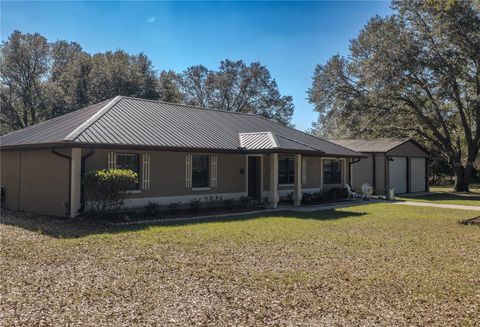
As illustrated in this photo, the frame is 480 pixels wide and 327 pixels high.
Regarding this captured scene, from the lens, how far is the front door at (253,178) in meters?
18.4

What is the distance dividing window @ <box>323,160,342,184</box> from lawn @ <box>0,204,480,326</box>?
10.7 metres

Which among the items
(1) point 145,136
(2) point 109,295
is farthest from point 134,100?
(2) point 109,295

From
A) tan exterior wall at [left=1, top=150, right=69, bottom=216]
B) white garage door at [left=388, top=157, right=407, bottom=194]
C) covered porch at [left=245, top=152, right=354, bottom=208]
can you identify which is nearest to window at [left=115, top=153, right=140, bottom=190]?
tan exterior wall at [left=1, top=150, right=69, bottom=216]

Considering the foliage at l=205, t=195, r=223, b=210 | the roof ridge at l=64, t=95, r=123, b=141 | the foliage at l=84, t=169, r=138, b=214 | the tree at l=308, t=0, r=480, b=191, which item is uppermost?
the tree at l=308, t=0, r=480, b=191

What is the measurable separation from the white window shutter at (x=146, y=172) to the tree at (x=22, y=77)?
27700 millimetres

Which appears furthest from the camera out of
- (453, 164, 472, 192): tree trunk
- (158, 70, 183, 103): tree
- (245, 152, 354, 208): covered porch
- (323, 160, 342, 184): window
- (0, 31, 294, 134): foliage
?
(158, 70, 183, 103): tree

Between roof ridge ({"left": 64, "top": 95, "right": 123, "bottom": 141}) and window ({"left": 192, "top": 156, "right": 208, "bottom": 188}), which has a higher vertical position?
roof ridge ({"left": 64, "top": 95, "right": 123, "bottom": 141})

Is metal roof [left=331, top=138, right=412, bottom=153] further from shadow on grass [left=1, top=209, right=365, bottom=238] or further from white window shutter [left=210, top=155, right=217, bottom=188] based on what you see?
white window shutter [left=210, top=155, right=217, bottom=188]

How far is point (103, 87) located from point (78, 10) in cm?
2772

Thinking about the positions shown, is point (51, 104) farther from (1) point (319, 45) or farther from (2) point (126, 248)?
(2) point (126, 248)

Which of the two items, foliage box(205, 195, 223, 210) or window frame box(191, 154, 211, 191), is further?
foliage box(205, 195, 223, 210)

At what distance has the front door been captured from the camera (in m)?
18.4

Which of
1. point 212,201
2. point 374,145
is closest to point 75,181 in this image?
point 212,201

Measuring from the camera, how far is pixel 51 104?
37.4 meters
